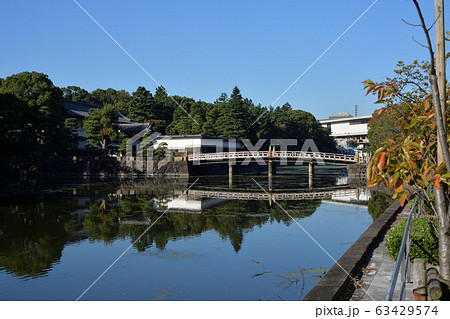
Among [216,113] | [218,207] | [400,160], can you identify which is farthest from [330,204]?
[216,113]

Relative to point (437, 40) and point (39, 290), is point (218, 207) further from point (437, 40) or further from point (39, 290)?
point (437, 40)

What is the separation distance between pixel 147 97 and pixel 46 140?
23501 mm

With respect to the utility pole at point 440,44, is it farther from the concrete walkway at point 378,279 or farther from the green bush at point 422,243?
the green bush at point 422,243

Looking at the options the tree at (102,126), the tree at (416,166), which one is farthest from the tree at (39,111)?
the tree at (416,166)

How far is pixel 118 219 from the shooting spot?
52.4 ft

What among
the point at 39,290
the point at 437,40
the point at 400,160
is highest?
the point at 437,40

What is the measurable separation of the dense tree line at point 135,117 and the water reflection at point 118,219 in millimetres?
19163

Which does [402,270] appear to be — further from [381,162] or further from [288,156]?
[288,156]

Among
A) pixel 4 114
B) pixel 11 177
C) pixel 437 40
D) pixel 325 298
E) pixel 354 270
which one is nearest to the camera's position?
pixel 437 40

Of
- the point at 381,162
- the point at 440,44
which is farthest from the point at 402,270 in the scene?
the point at 440,44

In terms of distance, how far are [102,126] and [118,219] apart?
29.8m

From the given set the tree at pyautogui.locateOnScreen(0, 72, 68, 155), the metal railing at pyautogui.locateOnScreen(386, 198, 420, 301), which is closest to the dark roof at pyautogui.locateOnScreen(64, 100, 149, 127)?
the tree at pyautogui.locateOnScreen(0, 72, 68, 155)

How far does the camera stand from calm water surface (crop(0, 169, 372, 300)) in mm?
7750

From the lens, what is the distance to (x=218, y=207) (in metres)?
19.3
